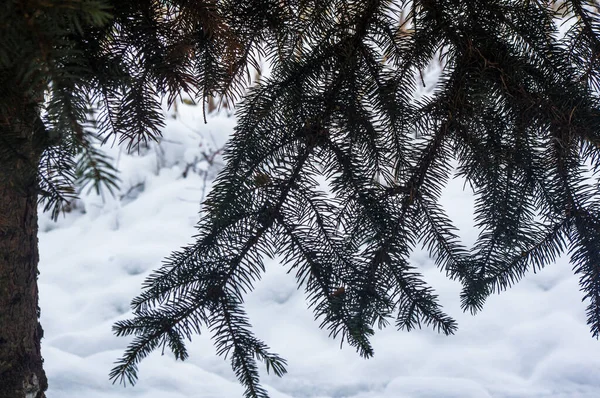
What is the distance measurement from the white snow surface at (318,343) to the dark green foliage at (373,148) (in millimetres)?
660

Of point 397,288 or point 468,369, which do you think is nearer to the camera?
point 397,288

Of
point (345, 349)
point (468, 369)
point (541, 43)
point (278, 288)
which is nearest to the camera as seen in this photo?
point (541, 43)

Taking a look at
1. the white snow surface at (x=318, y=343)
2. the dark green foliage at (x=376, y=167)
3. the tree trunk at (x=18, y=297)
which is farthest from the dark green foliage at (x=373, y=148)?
the white snow surface at (x=318, y=343)

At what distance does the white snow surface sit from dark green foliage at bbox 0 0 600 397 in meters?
0.66

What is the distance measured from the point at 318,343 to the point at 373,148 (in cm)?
105

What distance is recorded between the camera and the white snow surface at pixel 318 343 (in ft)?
4.83

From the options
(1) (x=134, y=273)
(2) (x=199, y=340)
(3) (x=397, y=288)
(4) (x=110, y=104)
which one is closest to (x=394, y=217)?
(3) (x=397, y=288)

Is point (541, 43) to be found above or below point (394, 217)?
above

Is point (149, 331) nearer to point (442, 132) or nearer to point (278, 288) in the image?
point (442, 132)

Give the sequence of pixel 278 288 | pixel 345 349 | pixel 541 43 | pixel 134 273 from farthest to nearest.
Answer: pixel 134 273 < pixel 278 288 < pixel 345 349 < pixel 541 43

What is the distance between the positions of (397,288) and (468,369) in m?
0.76

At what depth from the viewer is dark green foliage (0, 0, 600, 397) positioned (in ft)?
2.68

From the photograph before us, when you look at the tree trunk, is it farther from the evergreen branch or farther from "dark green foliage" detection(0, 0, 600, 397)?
the evergreen branch

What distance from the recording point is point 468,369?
4.94ft
